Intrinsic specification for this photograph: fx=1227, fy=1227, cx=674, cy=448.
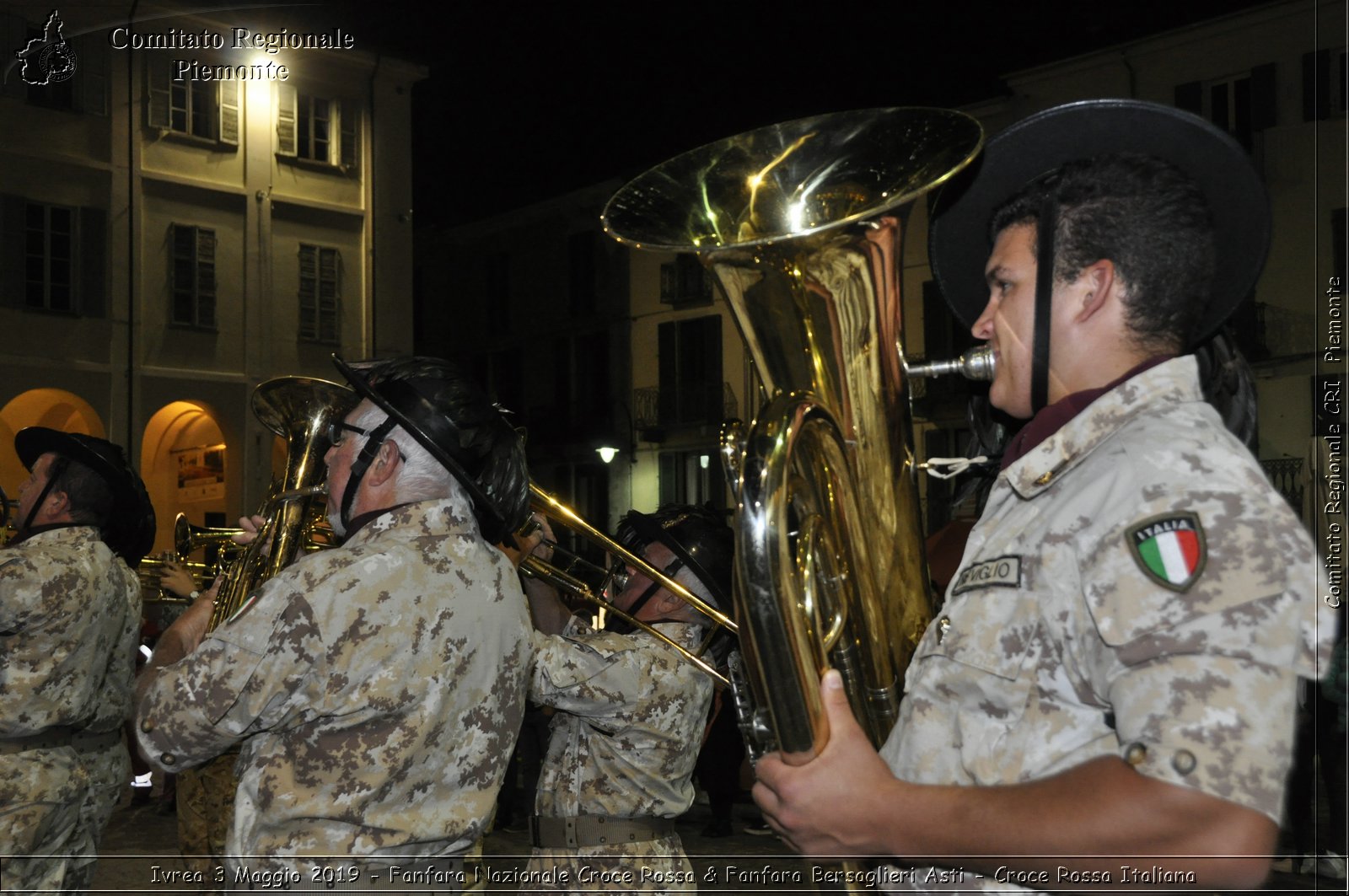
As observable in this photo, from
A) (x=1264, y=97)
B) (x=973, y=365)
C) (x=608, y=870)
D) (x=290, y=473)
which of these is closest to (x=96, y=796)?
(x=290, y=473)

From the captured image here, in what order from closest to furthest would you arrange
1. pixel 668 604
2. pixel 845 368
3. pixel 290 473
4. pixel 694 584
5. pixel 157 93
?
pixel 845 368 < pixel 290 473 < pixel 668 604 < pixel 694 584 < pixel 157 93

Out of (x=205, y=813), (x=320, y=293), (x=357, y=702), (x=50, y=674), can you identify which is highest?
(x=320, y=293)

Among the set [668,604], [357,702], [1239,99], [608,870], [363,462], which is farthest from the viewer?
[1239,99]

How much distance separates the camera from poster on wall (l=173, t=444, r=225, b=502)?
21953 millimetres

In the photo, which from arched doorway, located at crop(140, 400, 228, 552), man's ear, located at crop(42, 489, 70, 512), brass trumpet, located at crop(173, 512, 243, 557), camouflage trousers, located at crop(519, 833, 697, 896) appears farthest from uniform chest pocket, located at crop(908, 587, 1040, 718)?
arched doorway, located at crop(140, 400, 228, 552)

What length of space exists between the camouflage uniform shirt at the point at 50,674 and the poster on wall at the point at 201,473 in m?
17.2

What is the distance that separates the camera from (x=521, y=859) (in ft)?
29.3

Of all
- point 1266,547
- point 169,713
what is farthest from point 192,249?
point 1266,547

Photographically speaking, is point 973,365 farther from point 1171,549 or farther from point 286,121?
point 286,121

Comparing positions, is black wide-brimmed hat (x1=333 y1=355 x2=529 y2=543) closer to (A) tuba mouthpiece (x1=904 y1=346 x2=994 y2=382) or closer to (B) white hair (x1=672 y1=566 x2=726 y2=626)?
(A) tuba mouthpiece (x1=904 y1=346 x2=994 y2=382)

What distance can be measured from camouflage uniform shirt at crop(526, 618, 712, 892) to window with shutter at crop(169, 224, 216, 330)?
19.0m

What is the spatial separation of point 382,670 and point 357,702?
0.31 ft

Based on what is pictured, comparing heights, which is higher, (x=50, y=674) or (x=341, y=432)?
(x=341, y=432)

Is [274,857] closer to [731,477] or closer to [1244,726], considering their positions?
[731,477]
